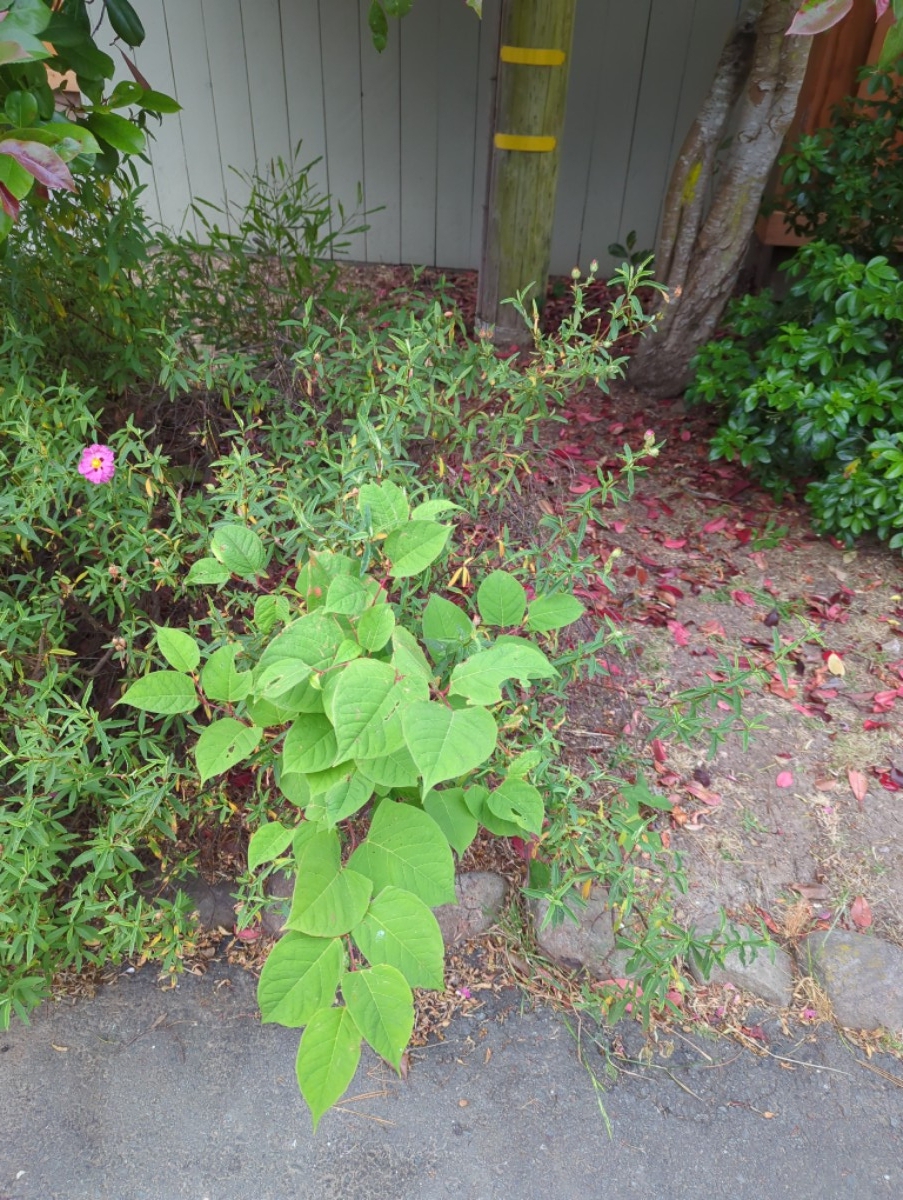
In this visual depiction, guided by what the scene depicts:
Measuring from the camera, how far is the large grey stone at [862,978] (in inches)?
76.4

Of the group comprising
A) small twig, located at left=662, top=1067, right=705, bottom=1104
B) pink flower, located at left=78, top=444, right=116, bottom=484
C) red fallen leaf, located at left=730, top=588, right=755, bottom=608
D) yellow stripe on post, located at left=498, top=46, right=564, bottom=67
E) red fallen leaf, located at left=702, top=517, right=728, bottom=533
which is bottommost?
small twig, located at left=662, top=1067, right=705, bottom=1104

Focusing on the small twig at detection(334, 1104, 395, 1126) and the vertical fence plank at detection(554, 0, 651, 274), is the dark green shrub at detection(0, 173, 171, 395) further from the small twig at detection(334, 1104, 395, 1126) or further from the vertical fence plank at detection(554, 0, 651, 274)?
the vertical fence plank at detection(554, 0, 651, 274)

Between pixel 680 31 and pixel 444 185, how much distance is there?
4.69 ft

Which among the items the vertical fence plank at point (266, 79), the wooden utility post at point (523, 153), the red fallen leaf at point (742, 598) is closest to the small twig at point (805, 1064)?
the red fallen leaf at point (742, 598)

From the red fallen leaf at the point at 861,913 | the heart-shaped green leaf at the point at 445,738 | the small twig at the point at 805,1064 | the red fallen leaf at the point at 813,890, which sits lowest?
the small twig at the point at 805,1064

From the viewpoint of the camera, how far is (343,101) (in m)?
4.75

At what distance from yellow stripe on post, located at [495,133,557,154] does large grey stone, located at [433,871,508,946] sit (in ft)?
8.06

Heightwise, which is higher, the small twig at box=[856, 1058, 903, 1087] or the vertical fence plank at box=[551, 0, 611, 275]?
the vertical fence plank at box=[551, 0, 611, 275]

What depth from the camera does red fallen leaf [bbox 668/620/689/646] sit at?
8.84ft

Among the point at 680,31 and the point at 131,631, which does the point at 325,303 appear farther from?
the point at 680,31

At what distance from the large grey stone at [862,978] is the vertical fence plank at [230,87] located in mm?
4324

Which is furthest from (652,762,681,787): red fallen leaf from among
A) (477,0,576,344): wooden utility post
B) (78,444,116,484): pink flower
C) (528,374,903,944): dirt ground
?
(78,444,116,484): pink flower

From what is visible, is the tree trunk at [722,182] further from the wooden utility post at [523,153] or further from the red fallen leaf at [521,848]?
the red fallen leaf at [521,848]

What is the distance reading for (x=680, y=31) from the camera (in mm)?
4316
